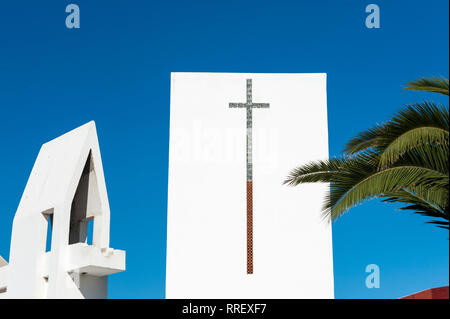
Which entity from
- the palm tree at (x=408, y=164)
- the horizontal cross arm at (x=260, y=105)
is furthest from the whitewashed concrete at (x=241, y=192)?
the palm tree at (x=408, y=164)

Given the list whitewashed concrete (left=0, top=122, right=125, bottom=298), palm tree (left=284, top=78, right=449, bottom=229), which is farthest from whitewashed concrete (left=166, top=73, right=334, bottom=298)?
palm tree (left=284, top=78, right=449, bottom=229)

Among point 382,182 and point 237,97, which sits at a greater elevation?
point 237,97

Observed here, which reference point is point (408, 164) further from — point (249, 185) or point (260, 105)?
point (260, 105)

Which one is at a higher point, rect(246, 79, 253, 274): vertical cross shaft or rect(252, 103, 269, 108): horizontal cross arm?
rect(252, 103, 269, 108): horizontal cross arm

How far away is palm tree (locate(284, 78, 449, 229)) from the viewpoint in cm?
905

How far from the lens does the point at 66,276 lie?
1695 cm

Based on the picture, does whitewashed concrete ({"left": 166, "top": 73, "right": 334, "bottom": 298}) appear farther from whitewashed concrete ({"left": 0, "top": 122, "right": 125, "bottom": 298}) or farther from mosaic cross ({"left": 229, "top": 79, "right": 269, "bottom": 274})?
whitewashed concrete ({"left": 0, "top": 122, "right": 125, "bottom": 298})

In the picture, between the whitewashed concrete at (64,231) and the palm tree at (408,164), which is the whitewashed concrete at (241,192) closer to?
the whitewashed concrete at (64,231)

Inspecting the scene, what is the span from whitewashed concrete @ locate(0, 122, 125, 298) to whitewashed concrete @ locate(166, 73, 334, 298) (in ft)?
21.5

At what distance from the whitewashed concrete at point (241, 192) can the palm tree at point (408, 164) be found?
51.5 feet

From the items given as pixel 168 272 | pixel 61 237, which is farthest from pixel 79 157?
pixel 168 272

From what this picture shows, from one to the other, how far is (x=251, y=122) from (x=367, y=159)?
16956 millimetres

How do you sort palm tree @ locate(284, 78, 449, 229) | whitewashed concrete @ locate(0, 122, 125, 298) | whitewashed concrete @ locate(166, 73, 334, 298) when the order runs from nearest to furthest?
palm tree @ locate(284, 78, 449, 229) → whitewashed concrete @ locate(0, 122, 125, 298) → whitewashed concrete @ locate(166, 73, 334, 298)
